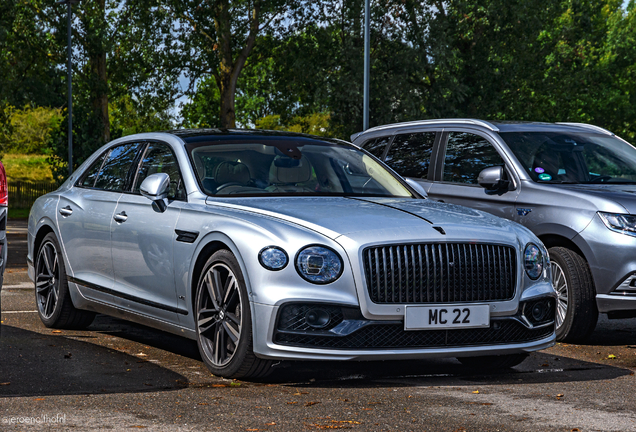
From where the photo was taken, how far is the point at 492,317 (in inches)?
231

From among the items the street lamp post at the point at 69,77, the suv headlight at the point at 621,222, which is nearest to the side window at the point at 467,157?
the suv headlight at the point at 621,222

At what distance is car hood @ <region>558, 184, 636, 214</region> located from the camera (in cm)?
763

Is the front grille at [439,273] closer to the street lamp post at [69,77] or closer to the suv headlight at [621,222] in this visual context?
the suv headlight at [621,222]

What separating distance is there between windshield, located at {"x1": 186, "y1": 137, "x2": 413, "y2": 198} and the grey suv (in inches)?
60.3

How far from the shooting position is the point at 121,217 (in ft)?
23.6

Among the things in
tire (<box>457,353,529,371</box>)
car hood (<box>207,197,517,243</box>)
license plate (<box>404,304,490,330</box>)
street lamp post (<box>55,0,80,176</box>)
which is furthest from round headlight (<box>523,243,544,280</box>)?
street lamp post (<box>55,0,80,176</box>)

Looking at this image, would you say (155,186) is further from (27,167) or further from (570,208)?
(27,167)

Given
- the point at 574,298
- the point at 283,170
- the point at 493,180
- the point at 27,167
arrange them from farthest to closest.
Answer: the point at 27,167, the point at 493,180, the point at 574,298, the point at 283,170

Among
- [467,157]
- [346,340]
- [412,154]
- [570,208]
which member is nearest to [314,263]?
[346,340]

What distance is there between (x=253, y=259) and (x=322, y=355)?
0.68m

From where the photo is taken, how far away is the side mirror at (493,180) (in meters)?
8.45

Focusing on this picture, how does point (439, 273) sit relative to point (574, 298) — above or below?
above

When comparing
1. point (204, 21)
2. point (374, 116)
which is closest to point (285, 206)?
point (374, 116)
